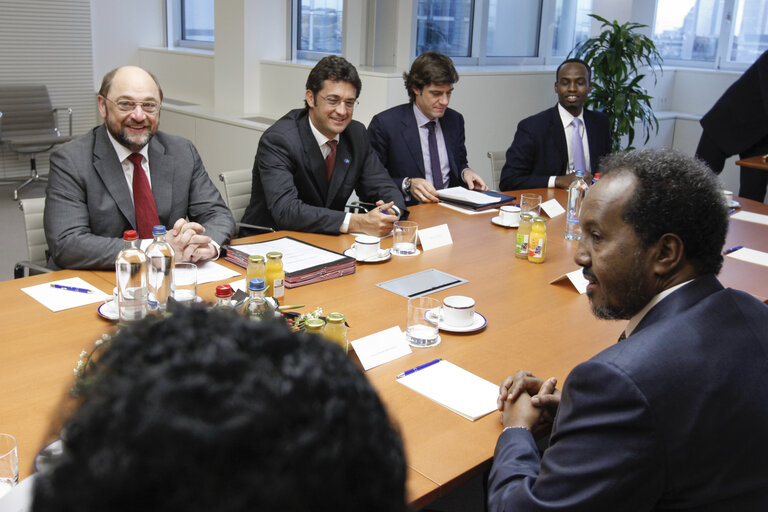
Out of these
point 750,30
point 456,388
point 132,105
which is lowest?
point 456,388

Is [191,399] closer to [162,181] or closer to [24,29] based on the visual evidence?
[162,181]

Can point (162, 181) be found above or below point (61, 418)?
below

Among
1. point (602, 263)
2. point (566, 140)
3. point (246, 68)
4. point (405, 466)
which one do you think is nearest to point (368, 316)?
point (602, 263)

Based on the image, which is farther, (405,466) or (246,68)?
(246,68)

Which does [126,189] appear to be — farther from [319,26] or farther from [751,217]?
[319,26]

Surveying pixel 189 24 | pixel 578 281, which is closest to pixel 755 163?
pixel 578 281

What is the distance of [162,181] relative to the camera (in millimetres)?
2963

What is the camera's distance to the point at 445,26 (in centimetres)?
656

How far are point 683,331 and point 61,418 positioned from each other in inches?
43.8

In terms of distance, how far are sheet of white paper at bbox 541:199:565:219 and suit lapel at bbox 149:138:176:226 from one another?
1824mm

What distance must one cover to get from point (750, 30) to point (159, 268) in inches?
293

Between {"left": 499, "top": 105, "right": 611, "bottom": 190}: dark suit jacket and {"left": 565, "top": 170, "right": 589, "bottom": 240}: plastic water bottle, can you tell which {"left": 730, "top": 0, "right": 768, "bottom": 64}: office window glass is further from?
{"left": 565, "top": 170, "right": 589, "bottom": 240}: plastic water bottle

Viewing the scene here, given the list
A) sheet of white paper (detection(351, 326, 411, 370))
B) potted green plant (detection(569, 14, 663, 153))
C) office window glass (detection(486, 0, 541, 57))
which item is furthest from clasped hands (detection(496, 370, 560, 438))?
office window glass (detection(486, 0, 541, 57))

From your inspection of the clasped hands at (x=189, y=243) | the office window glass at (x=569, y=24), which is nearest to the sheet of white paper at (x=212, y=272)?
the clasped hands at (x=189, y=243)
